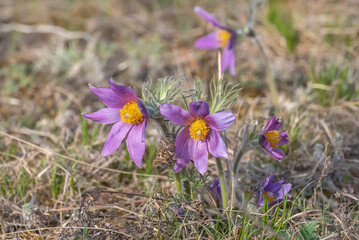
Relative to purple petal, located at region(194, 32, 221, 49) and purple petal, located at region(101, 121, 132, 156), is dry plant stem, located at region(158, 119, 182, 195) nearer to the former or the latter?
purple petal, located at region(101, 121, 132, 156)

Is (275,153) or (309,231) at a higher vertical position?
(275,153)

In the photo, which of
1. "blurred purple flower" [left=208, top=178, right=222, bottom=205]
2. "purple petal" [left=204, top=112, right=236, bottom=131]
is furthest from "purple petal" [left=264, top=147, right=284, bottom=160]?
"blurred purple flower" [left=208, top=178, right=222, bottom=205]

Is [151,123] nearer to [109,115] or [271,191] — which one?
[109,115]

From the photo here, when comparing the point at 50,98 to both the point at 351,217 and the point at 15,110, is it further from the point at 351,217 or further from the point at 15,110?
the point at 351,217

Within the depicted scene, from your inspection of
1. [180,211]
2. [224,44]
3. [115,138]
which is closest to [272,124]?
[180,211]

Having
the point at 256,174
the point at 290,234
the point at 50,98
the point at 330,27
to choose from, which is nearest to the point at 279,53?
the point at 330,27
